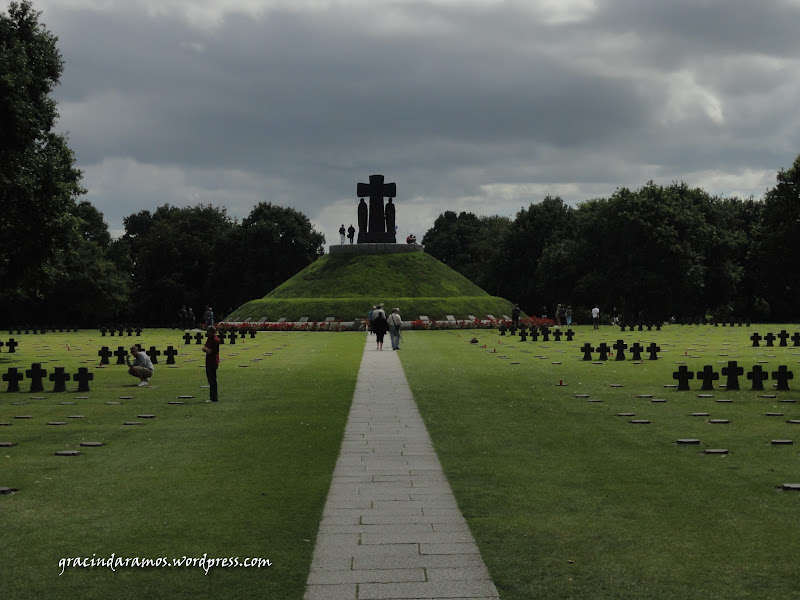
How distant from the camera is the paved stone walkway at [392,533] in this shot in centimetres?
741

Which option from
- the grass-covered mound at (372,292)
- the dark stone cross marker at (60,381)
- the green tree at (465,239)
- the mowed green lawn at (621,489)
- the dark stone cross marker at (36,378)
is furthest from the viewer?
the green tree at (465,239)

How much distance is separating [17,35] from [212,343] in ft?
81.8

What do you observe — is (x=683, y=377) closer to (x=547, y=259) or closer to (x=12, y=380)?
(x=12, y=380)

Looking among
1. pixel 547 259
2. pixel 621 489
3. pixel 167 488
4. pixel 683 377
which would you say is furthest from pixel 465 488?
pixel 547 259

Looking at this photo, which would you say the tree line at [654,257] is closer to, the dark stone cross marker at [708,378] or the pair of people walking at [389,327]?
the pair of people walking at [389,327]

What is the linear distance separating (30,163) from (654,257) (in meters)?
67.1

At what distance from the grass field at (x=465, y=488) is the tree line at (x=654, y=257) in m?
58.9

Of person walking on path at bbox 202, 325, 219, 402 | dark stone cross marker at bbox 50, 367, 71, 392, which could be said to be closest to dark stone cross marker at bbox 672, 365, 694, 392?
person walking on path at bbox 202, 325, 219, 402

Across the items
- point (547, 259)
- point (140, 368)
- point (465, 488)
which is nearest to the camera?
point (465, 488)

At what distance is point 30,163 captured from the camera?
120 feet

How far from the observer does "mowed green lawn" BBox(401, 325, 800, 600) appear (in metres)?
7.82

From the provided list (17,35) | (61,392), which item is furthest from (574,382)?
(17,35)

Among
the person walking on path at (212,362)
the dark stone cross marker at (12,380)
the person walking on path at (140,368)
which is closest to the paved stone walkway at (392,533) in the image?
the person walking on path at (212,362)

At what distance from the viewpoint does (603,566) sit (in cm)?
805
